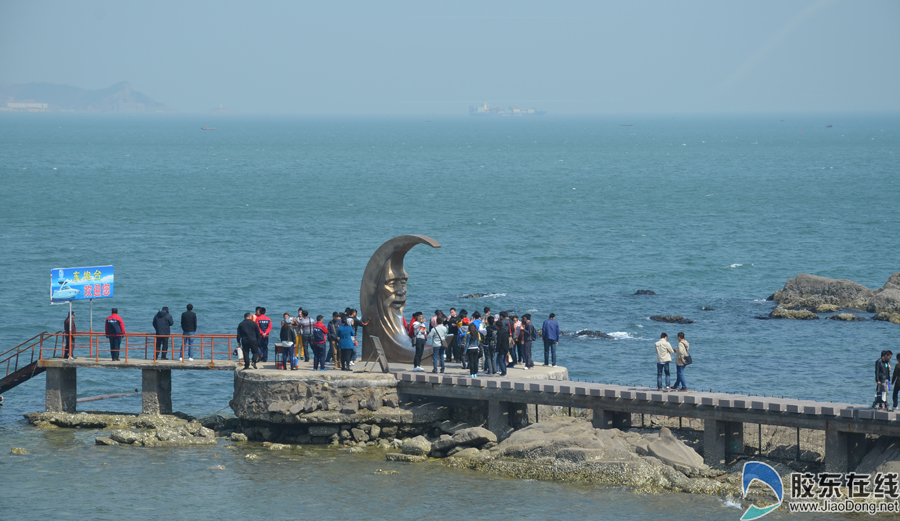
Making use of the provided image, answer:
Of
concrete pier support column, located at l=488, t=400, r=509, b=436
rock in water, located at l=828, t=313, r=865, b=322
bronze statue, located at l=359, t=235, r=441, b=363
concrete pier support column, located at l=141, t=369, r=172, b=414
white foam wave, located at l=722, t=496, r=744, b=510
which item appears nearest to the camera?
white foam wave, located at l=722, t=496, r=744, b=510

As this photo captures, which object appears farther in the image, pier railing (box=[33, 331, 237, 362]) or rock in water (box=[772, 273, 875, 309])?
rock in water (box=[772, 273, 875, 309])

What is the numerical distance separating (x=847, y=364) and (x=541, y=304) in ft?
50.1

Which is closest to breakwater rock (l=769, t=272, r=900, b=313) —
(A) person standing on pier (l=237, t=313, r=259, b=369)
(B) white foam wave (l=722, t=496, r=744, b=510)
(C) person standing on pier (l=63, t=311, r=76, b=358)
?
(B) white foam wave (l=722, t=496, r=744, b=510)

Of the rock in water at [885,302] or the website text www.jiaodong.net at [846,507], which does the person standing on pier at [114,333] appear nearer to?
the website text www.jiaodong.net at [846,507]

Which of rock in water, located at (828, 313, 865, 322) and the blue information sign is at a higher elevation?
the blue information sign

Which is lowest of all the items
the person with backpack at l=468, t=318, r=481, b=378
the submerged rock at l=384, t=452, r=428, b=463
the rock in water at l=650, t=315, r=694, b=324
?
the submerged rock at l=384, t=452, r=428, b=463

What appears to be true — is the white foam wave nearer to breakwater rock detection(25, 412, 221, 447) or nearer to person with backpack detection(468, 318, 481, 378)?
person with backpack detection(468, 318, 481, 378)

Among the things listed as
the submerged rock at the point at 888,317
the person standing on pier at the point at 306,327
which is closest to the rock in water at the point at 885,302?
the submerged rock at the point at 888,317

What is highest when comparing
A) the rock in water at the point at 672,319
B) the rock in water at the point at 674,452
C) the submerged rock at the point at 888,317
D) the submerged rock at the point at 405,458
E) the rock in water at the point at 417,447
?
the submerged rock at the point at 888,317

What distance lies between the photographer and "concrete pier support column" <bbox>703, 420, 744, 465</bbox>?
926 inches

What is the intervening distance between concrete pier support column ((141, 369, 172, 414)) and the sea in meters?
→ 1.81

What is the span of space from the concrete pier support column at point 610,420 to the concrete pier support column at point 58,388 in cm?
1344

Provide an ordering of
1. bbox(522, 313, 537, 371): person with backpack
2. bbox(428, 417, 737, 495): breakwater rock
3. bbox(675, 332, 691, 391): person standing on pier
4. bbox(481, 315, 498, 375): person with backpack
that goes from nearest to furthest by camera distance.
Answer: bbox(428, 417, 737, 495): breakwater rock → bbox(675, 332, 691, 391): person standing on pier → bbox(481, 315, 498, 375): person with backpack → bbox(522, 313, 537, 371): person with backpack
